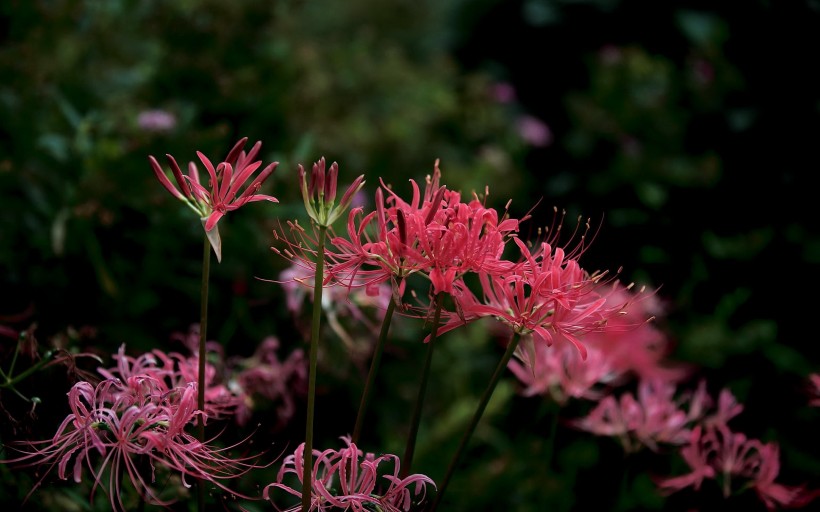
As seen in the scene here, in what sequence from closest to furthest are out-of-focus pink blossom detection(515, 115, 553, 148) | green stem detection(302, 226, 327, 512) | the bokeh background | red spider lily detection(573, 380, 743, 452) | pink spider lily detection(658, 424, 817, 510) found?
green stem detection(302, 226, 327, 512)
pink spider lily detection(658, 424, 817, 510)
red spider lily detection(573, 380, 743, 452)
the bokeh background
out-of-focus pink blossom detection(515, 115, 553, 148)

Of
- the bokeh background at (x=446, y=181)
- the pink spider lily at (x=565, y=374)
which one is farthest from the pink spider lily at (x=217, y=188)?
the pink spider lily at (x=565, y=374)

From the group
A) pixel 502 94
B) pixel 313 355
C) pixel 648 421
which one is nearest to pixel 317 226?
pixel 313 355

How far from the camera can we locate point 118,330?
1.97 meters

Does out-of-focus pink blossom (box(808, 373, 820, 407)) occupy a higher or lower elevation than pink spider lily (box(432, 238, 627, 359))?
higher

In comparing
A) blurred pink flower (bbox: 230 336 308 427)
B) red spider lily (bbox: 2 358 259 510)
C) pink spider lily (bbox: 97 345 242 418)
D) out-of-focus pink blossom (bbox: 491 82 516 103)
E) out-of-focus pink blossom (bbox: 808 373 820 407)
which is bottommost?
red spider lily (bbox: 2 358 259 510)

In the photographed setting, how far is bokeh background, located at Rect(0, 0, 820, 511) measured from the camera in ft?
6.51

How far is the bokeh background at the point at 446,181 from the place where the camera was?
6.51 ft

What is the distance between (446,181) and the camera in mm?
4109

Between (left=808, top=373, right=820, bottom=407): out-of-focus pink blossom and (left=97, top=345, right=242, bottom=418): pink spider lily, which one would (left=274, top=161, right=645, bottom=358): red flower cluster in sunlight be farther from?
(left=808, top=373, right=820, bottom=407): out-of-focus pink blossom

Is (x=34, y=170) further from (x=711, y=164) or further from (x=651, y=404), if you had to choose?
(x=711, y=164)

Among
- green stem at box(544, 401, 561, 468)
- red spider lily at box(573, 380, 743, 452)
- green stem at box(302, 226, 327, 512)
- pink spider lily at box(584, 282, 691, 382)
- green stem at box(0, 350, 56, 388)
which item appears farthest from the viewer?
pink spider lily at box(584, 282, 691, 382)

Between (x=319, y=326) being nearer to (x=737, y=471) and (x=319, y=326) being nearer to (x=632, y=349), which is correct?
(x=737, y=471)

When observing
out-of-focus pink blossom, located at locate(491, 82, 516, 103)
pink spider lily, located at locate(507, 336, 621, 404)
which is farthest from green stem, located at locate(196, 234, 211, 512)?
out-of-focus pink blossom, located at locate(491, 82, 516, 103)

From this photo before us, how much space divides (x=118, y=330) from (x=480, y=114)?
325 centimetres
